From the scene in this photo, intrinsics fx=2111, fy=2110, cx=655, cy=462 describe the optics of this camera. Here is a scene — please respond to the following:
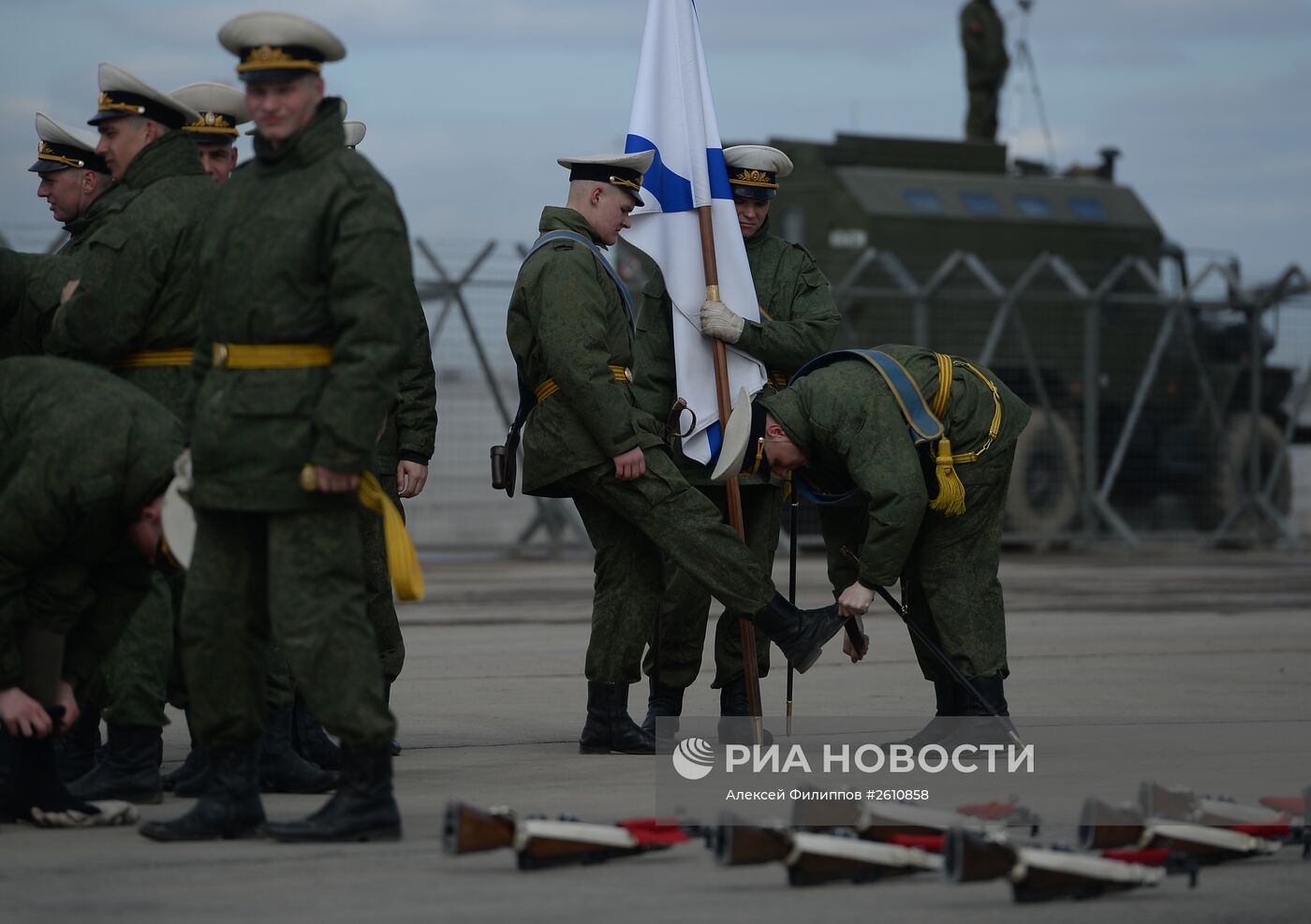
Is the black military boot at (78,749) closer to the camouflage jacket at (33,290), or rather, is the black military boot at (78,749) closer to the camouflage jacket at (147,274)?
the camouflage jacket at (147,274)

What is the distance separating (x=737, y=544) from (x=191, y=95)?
2241mm

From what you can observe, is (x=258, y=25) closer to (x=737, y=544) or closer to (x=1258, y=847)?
(x=737, y=544)

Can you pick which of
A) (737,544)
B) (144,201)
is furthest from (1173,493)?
(144,201)

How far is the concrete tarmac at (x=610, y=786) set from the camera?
4.35 metres

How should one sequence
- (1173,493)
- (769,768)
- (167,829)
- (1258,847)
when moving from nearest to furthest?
(1258,847) < (167,829) < (769,768) < (1173,493)

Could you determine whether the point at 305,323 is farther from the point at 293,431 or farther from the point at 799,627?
the point at 799,627

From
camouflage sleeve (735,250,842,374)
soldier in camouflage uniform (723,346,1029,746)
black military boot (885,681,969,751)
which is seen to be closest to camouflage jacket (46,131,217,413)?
soldier in camouflage uniform (723,346,1029,746)

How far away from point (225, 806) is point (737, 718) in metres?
2.45

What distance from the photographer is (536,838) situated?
4645 millimetres

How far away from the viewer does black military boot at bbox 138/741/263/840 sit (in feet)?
16.9

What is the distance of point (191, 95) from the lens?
21.9 ft

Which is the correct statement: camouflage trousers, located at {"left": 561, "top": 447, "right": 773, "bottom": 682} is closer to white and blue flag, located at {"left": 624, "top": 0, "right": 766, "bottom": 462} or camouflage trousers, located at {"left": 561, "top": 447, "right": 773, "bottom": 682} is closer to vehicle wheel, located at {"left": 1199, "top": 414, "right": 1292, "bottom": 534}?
white and blue flag, located at {"left": 624, "top": 0, "right": 766, "bottom": 462}

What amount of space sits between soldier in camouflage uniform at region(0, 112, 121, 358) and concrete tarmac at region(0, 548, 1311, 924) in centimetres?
149

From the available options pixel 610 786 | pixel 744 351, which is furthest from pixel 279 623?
pixel 744 351
